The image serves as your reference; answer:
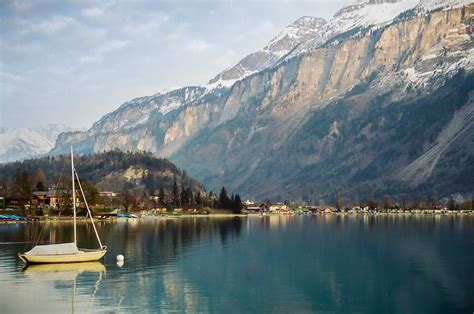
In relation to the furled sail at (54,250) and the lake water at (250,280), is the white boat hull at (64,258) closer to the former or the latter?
the furled sail at (54,250)

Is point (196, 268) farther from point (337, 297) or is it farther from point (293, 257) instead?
point (337, 297)

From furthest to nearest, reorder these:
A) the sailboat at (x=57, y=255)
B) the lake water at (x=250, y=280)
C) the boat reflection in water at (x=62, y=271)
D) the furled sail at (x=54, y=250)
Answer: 1. the furled sail at (x=54, y=250)
2. the sailboat at (x=57, y=255)
3. the boat reflection in water at (x=62, y=271)
4. the lake water at (x=250, y=280)

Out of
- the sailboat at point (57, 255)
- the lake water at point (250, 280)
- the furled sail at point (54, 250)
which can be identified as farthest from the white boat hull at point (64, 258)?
the lake water at point (250, 280)

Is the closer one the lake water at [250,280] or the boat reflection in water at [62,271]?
the lake water at [250,280]

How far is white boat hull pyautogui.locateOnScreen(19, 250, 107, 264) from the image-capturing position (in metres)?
84.5

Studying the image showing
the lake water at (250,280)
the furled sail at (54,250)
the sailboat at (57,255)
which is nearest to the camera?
the lake water at (250,280)

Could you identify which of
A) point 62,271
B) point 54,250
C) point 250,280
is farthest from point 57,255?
point 250,280

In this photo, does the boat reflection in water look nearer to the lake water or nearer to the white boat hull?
the lake water

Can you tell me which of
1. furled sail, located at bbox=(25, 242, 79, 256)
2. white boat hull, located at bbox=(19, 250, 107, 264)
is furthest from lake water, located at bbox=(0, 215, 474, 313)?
furled sail, located at bbox=(25, 242, 79, 256)

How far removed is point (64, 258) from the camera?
85.4 metres

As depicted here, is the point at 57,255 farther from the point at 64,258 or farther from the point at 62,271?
the point at 62,271

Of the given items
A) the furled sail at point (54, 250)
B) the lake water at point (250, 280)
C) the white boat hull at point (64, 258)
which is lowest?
the lake water at point (250, 280)

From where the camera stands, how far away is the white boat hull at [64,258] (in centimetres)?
8450

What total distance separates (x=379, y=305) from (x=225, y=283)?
18289mm
